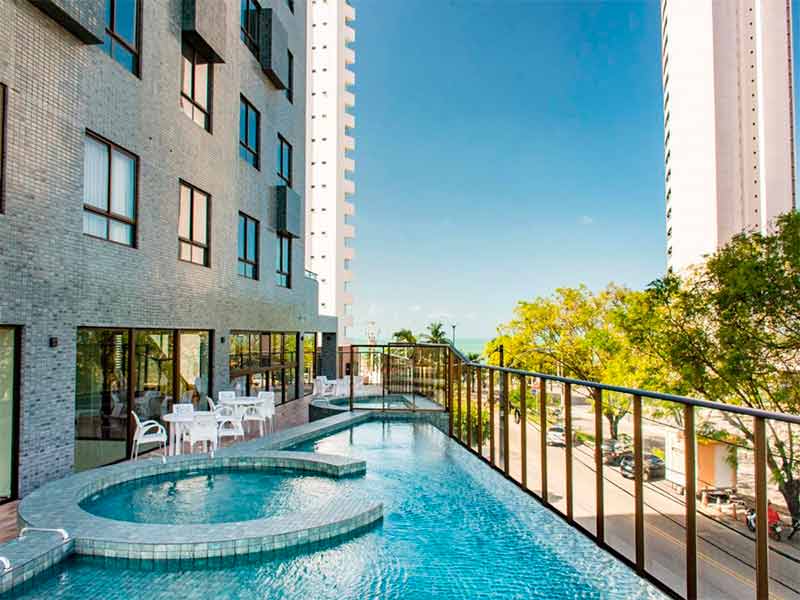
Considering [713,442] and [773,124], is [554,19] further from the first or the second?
[713,442]

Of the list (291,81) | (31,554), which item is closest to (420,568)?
(31,554)

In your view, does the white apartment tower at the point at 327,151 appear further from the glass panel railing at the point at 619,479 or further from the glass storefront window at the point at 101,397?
the glass panel railing at the point at 619,479

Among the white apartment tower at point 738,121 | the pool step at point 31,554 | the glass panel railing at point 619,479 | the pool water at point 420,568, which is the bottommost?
the pool water at point 420,568

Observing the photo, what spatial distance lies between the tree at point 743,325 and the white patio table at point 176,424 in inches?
636

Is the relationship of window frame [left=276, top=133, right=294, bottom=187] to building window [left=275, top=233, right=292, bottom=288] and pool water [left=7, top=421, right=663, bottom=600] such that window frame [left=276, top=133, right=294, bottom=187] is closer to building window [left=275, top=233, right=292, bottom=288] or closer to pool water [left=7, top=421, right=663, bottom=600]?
building window [left=275, top=233, right=292, bottom=288]

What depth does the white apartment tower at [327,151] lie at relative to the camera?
43.6m

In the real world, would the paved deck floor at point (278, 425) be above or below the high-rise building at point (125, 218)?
below

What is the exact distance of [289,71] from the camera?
17906mm

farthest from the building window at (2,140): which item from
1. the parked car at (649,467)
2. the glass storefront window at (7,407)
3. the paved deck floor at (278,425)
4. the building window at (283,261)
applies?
the building window at (283,261)

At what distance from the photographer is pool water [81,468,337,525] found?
601cm

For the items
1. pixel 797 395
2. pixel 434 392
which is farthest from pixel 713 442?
pixel 797 395

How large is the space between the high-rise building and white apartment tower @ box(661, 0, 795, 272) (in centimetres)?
3893

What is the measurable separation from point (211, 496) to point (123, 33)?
23.6 ft

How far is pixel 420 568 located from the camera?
4520 millimetres
